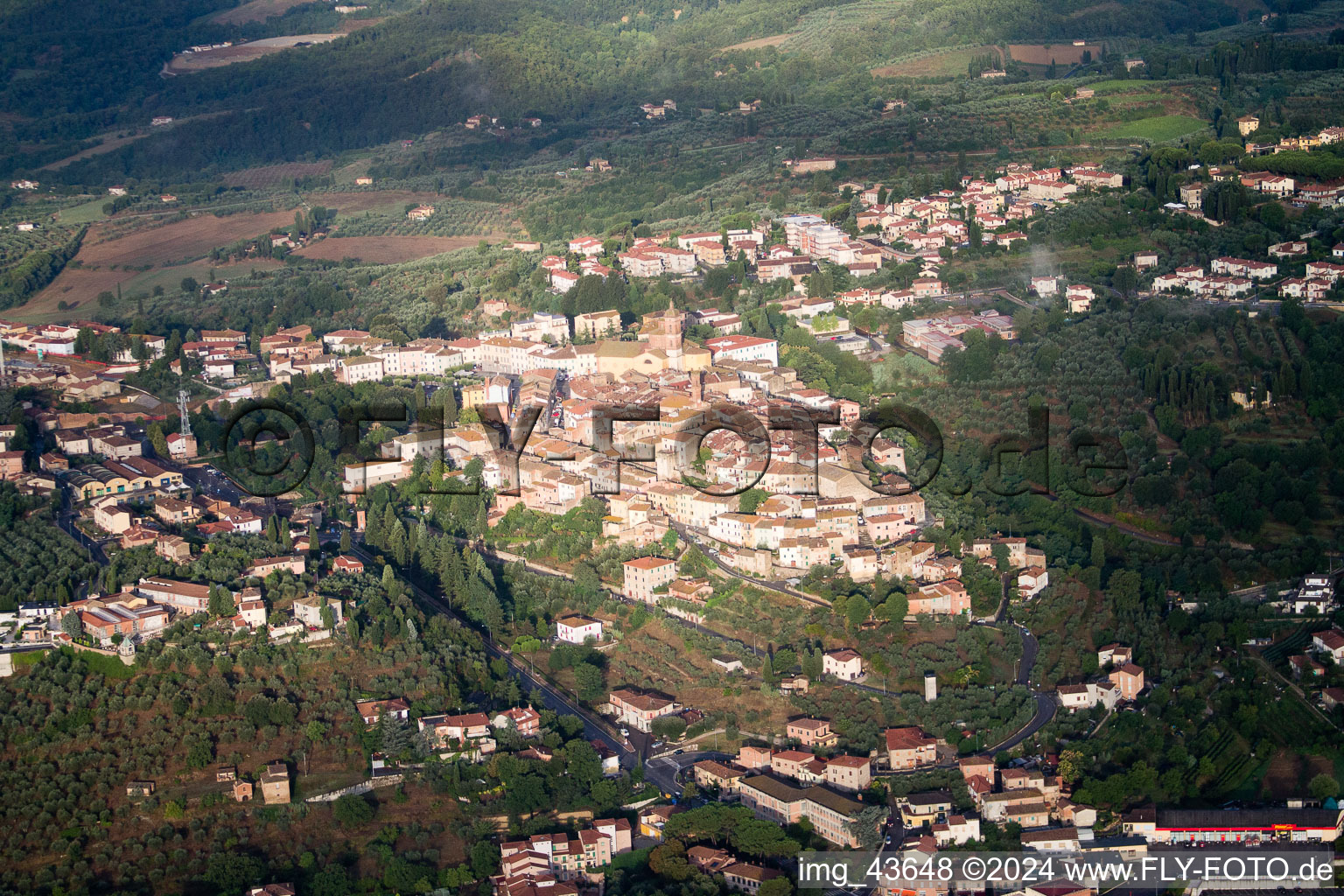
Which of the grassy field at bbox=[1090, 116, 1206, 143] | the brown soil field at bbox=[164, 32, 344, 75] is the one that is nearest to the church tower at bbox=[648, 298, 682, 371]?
the grassy field at bbox=[1090, 116, 1206, 143]

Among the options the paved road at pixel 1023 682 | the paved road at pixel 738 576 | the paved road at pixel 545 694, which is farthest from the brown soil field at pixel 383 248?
the paved road at pixel 1023 682

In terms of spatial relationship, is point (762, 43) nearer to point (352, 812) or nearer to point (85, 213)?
point (85, 213)

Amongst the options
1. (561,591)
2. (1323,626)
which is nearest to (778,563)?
(561,591)

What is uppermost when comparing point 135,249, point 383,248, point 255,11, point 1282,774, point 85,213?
point 255,11

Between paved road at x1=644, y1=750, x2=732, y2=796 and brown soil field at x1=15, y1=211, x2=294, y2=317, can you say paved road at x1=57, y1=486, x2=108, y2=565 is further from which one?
brown soil field at x1=15, y1=211, x2=294, y2=317

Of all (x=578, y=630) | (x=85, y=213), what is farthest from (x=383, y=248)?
(x=578, y=630)

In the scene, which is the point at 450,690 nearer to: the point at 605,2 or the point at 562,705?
the point at 562,705
